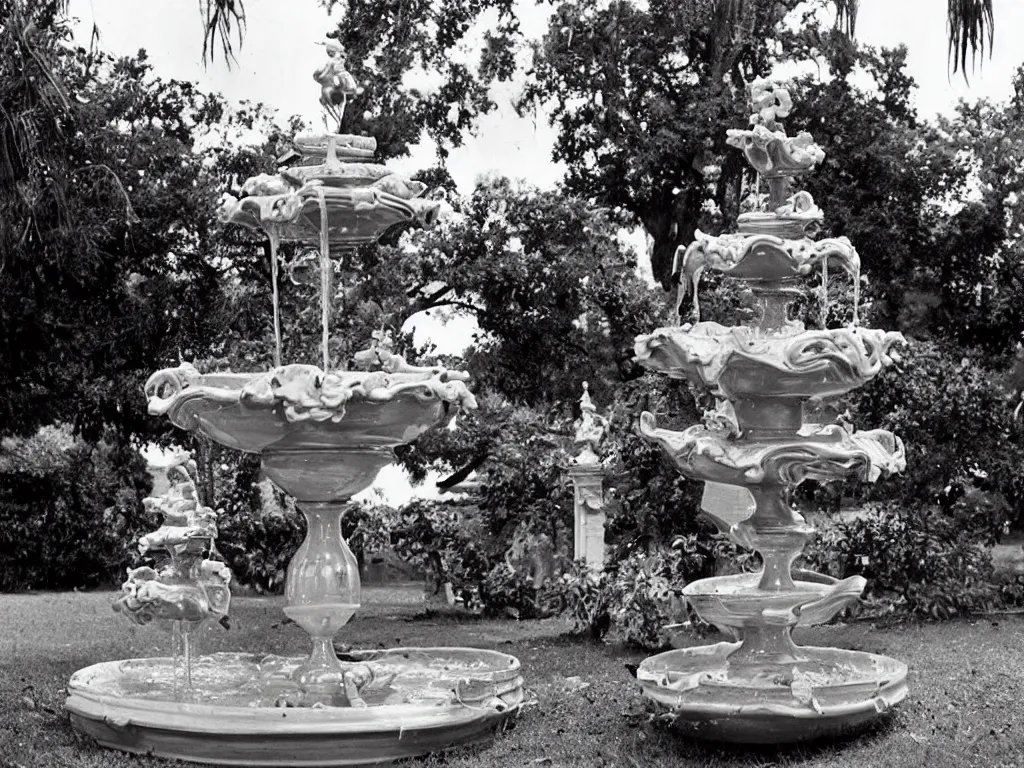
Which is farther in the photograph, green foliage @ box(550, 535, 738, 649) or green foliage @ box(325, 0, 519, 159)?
green foliage @ box(325, 0, 519, 159)

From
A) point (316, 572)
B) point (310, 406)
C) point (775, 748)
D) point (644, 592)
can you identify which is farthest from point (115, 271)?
point (775, 748)

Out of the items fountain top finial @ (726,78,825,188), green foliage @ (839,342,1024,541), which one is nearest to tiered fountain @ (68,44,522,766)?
fountain top finial @ (726,78,825,188)

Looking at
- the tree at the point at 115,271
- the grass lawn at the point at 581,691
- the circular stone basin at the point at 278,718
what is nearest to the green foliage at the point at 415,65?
the tree at the point at 115,271

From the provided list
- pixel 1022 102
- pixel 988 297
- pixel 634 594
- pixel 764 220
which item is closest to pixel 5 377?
pixel 634 594

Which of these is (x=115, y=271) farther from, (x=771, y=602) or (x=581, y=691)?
(x=771, y=602)

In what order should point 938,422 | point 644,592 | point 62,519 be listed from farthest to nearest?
1. point 62,519
2. point 938,422
3. point 644,592

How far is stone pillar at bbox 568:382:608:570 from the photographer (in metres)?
14.1

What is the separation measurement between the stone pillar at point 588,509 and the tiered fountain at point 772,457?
6.97m

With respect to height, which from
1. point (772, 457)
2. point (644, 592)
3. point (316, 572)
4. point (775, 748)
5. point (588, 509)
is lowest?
point (775, 748)

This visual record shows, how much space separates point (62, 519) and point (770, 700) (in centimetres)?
1397

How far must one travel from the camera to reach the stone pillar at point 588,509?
14117 mm

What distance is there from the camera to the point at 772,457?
6.44 metres

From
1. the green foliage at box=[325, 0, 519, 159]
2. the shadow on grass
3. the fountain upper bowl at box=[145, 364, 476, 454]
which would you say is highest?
the green foliage at box=[325, 0, 519, 159]

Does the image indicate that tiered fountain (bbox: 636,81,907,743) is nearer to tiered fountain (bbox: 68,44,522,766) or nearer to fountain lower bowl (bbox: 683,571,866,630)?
fountain lower bowl (bbox: 683,571,866,630)
